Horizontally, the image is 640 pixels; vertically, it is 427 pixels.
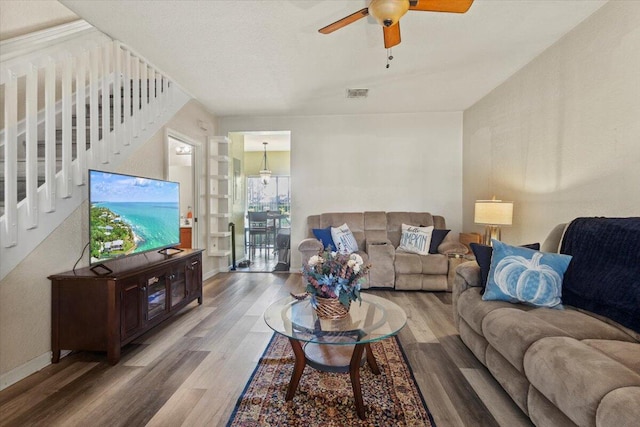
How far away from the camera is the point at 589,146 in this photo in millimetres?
2344

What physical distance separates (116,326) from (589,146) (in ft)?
12.7

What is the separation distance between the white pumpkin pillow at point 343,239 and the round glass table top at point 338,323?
1931 mm

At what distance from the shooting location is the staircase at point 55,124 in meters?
1.90

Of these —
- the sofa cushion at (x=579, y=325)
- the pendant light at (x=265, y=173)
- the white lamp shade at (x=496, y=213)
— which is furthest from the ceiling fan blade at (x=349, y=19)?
the pendant light at (x=265, y=173)

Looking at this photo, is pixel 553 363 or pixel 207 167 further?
pixel 207 167

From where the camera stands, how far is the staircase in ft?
6.24

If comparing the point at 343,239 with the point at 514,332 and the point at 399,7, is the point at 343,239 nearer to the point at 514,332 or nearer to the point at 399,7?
the point at 514,332

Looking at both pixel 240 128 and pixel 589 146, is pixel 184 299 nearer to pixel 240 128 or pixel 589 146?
pixel 240 128

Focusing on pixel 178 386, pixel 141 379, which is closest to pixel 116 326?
pixel 141 379

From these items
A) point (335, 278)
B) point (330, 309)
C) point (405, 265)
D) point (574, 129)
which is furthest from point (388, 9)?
point (405, 265)

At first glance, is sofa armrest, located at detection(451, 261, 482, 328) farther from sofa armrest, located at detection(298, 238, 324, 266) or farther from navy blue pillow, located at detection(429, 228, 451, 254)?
sofa armrest, located at detection(298, 238, 324, 266)

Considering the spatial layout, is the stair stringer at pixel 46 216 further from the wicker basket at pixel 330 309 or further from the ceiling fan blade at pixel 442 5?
the ceiling fan blade at pixel 442 5

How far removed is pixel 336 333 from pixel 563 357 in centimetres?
103

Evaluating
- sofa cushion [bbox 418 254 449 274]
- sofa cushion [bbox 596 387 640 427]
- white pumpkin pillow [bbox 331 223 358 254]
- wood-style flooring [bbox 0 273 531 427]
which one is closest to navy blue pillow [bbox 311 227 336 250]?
white pumpkin pillow [bbox 331 223 358 254]
